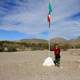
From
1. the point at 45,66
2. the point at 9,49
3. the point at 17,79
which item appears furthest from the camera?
the point at 9,49

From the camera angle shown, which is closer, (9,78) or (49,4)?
(9,78)

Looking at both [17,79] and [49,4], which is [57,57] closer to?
[49,4]

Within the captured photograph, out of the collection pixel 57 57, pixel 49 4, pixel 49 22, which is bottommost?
pixel 57 57

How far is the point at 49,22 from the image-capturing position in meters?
20.2

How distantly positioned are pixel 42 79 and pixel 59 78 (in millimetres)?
1010

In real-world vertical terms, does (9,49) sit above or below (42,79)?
above

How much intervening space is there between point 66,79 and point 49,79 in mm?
855

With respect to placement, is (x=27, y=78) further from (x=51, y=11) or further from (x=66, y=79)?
(x=51, y=11)

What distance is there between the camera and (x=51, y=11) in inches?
802

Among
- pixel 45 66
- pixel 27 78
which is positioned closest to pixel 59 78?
pixel 27 78

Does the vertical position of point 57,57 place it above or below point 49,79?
above

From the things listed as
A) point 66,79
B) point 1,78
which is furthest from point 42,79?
point 1,78

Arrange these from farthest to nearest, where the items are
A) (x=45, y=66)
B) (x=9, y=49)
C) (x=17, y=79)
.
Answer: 1. (x=9, y=49)
2. (x=45, y=66)
3. (x=17, y=79)

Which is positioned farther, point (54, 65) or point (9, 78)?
point (54, 65)
